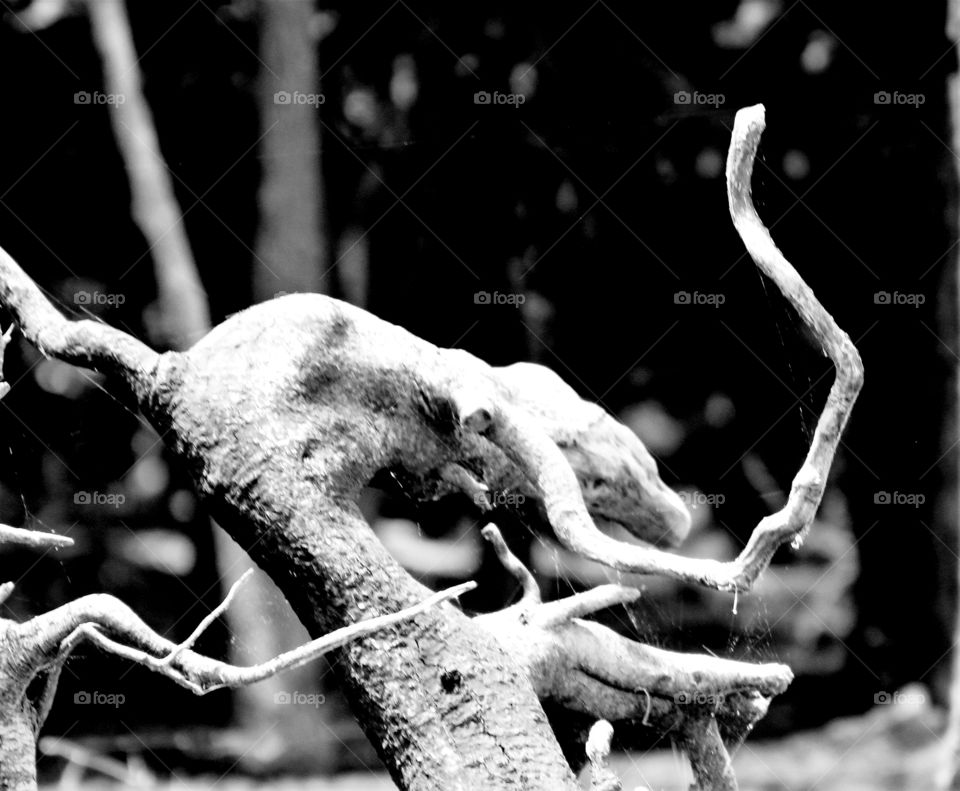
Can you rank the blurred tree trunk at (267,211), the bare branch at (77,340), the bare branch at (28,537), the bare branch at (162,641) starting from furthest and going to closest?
the blurred tree trunk at (267,211)
the bare branch at (77,340)
the bare branch at (28,537)
the bare branch at (162,641)

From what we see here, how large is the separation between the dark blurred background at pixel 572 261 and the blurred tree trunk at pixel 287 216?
1.0 inches

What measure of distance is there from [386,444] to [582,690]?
0.42 meters

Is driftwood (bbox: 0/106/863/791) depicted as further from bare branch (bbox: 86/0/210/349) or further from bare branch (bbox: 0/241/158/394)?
bare branch (bbox: 86/0/210/349)

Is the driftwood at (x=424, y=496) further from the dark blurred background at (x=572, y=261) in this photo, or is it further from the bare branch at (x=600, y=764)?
the dark blurred background at (x=572, y=261)

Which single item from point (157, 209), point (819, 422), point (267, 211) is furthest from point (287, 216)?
point (819, 422)

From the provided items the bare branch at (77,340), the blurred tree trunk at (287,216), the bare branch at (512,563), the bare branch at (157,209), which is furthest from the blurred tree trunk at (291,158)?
the bare branch at (512,563)

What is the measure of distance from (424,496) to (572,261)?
107 centimetres

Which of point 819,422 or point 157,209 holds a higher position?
point 157,209

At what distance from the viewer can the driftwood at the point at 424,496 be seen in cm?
132

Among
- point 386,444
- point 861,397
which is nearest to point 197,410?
point 386,444

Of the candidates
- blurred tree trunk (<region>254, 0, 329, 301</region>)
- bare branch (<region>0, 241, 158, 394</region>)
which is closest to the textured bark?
bare branch (<region>0, 241, 158, 394</region>)

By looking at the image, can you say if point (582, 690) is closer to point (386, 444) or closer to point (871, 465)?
point (386, 444)

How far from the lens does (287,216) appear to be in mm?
2479

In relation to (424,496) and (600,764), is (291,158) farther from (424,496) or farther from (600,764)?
(600,764)
